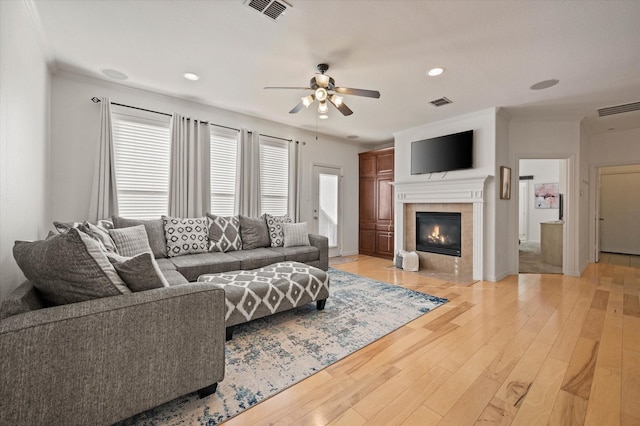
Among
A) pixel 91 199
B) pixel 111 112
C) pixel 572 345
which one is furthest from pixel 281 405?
pixel 111 112

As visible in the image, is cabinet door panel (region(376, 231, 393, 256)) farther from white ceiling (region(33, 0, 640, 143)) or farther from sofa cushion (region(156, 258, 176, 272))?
sofa cushion (region(156, 258, 176, 272))

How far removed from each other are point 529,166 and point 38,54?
33.8 feet

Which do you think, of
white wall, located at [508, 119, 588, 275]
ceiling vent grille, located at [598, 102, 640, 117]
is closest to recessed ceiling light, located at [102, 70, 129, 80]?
white wall, located at [508, 119, 588, 275]

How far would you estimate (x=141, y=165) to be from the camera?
3.68m

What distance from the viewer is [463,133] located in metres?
4.34

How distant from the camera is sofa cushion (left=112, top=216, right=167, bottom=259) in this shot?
10.4ft

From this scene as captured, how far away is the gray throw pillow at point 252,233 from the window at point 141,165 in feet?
3.68

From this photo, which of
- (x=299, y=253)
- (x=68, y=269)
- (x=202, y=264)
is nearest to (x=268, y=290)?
(x=202, y=264)

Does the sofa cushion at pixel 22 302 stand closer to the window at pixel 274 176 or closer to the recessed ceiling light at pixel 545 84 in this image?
the window at pixel 274 176

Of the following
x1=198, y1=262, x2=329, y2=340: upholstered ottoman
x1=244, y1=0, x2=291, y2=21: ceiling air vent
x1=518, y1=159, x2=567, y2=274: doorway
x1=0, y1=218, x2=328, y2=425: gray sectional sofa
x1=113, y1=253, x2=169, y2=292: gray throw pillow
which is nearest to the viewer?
x1=0, y1=218, x2=328, y2=425: gray sectional sofa

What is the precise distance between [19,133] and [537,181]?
10.4 meters

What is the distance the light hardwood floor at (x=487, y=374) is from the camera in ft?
4.83

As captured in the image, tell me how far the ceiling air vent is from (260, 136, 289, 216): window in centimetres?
280

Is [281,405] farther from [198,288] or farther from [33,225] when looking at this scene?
[33,225]
